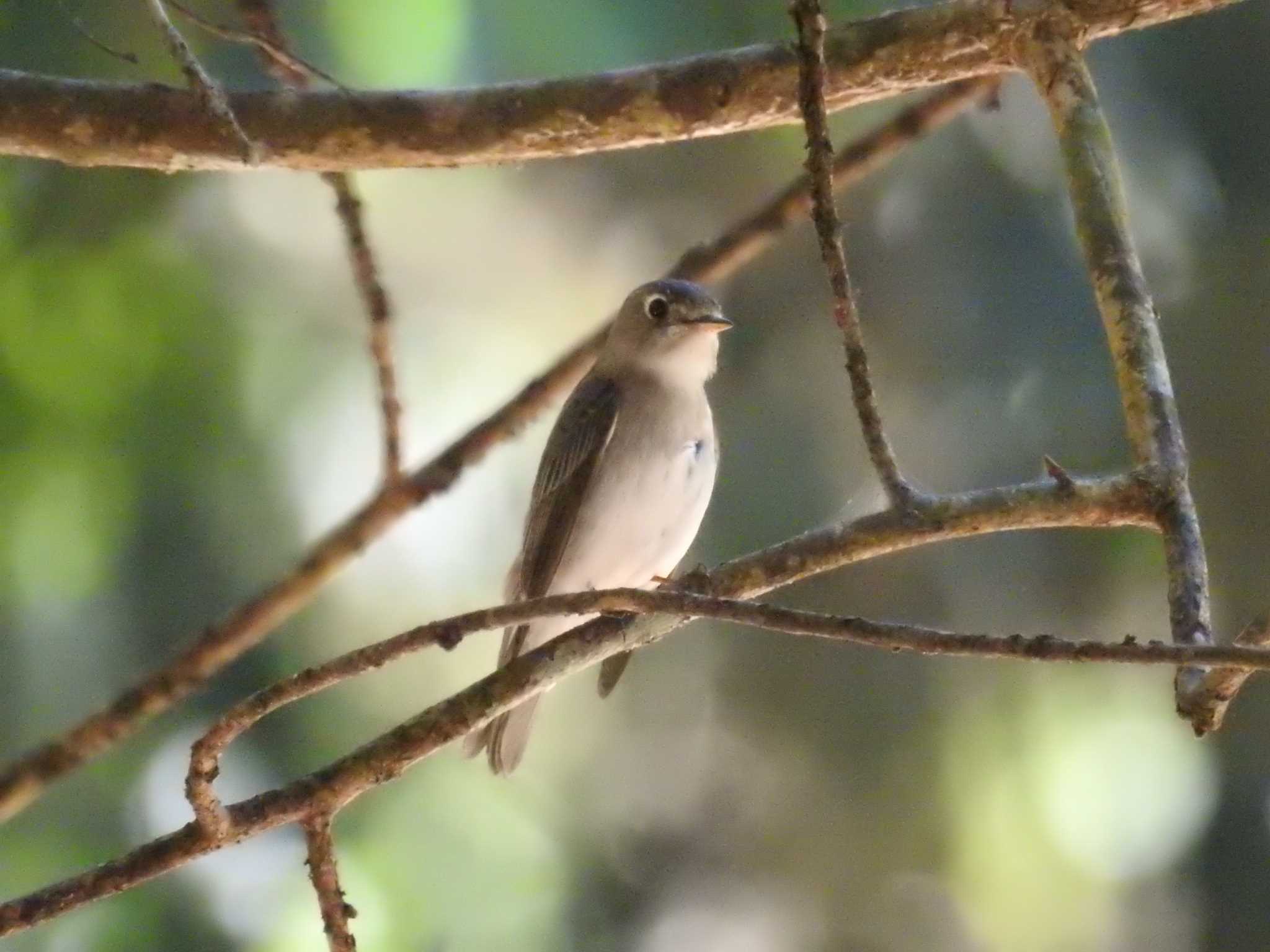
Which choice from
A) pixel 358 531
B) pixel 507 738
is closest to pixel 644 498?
pixel 507 738

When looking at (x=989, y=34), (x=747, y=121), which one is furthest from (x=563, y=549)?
(x=989, y=34)

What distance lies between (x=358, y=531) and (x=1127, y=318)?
210 centimetres

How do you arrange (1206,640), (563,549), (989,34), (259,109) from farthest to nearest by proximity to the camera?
(563,549)
(259,109)
(989,34)
(1206,640)

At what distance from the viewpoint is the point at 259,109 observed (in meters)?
2.69

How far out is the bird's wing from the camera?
328 centimetres

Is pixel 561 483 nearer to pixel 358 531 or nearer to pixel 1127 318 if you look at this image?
pixel 358 531

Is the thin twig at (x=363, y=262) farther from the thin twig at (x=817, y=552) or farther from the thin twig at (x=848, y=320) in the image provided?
the thin twig at (x=817, y=552)

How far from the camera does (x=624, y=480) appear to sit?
3.28 m

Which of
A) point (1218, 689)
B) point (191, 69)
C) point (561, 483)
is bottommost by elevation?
point (1218, 689)

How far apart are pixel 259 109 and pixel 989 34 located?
126cm

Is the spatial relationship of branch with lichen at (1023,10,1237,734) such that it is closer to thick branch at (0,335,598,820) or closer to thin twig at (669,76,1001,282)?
thin twig at (669,76,1001,282)

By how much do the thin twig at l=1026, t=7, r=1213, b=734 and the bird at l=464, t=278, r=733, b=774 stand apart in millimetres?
1125

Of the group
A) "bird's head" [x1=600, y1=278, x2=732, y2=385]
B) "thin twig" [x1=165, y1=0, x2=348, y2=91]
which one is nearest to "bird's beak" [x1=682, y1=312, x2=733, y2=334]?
"bird's head" [x1=600, y1=278, x2=732, y2=385]

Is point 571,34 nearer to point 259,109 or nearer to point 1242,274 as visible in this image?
point 259,109
